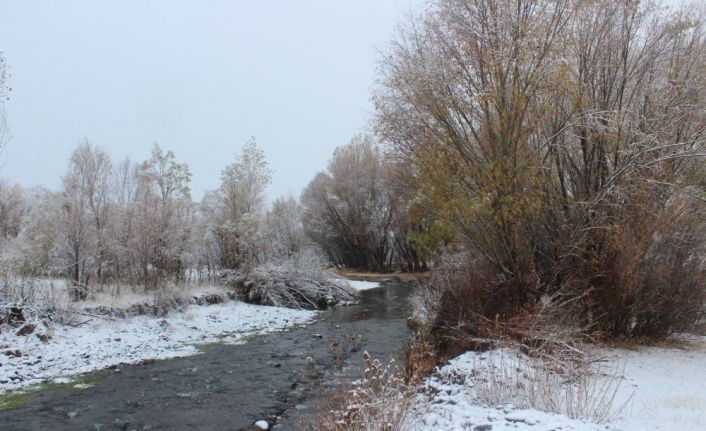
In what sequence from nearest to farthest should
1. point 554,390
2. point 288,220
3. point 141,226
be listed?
point 554,390 < point 141,226 < point 288,220

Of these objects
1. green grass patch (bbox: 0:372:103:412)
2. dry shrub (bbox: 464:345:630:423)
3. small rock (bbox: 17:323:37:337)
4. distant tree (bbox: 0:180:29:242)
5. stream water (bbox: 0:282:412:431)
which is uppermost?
distant tree (bbox: 0:180:29:242)

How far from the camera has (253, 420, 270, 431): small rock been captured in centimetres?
797

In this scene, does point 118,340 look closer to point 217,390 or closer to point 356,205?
point 217,390

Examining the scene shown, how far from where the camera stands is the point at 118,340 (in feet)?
45.2

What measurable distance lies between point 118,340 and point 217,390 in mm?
5284

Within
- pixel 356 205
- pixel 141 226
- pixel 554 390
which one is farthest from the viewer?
pixel 356 205

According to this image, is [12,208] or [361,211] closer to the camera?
[12,208]

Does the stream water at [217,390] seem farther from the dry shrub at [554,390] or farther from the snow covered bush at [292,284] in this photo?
the snow covered bush at [292,284]

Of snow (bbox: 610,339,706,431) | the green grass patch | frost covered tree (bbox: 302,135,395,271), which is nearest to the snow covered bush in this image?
the green grass patch

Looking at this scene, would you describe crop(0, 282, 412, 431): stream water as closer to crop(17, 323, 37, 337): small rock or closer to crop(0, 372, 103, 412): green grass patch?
crop(0, 372, 103, 412): green grass patch

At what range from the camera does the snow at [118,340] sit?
11.1m

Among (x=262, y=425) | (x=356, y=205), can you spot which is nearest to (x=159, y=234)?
(x=262, y=425)

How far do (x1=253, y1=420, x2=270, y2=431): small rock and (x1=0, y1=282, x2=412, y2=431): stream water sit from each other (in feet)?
0.49

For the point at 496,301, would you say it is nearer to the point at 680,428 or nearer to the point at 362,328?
the point at 680,428
